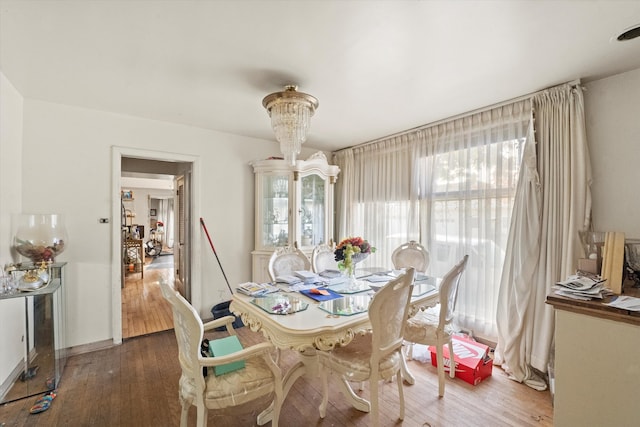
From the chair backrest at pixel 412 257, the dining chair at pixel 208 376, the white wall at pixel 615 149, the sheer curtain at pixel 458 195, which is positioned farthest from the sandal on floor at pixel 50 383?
the white wall at pixel 615 149

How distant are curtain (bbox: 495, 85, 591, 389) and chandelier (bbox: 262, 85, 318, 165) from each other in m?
1.85

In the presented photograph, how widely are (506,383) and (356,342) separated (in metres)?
1.37

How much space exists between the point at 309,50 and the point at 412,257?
2.19 meters

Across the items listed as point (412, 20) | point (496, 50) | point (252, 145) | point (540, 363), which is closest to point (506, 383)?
point (540, 363)

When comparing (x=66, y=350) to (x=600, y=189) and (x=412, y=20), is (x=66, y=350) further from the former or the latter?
(x=600, y=189)

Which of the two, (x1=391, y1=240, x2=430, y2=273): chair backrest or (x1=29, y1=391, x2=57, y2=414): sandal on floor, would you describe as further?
(x1=391, y1=240, x2=430, y2=273): chair backrest

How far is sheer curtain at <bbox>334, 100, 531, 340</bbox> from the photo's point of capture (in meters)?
2.54

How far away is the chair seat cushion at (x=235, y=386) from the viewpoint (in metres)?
1.34

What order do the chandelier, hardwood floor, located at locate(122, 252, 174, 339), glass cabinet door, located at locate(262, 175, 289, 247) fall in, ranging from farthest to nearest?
glass cabinet door, located at locate(262, 175, 289, 247) → hardwood floor, located at locate(122, 252, 174, 339) → the chandelier

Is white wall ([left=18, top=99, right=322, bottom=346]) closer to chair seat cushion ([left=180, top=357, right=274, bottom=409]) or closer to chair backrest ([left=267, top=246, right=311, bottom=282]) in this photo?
chair backrest ([left=267, top=246, right=311, bottom=282])

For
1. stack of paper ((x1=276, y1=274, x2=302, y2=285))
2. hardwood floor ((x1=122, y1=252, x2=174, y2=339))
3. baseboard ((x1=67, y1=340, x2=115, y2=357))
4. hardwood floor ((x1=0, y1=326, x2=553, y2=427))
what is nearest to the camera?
hardwood floor ((x1=0, y1=326, x2=553, y2=427))

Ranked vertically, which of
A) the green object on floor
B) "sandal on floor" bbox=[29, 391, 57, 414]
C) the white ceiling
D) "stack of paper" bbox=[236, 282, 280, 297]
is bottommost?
"sandal on floor" bbox=[29, 391, 57, 414]

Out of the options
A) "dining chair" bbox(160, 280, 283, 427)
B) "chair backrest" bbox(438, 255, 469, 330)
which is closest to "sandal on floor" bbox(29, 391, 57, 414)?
"dining chair" bbox(160, 280, 283, 427)

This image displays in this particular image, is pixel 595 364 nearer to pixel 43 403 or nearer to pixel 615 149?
pixel 615 149
